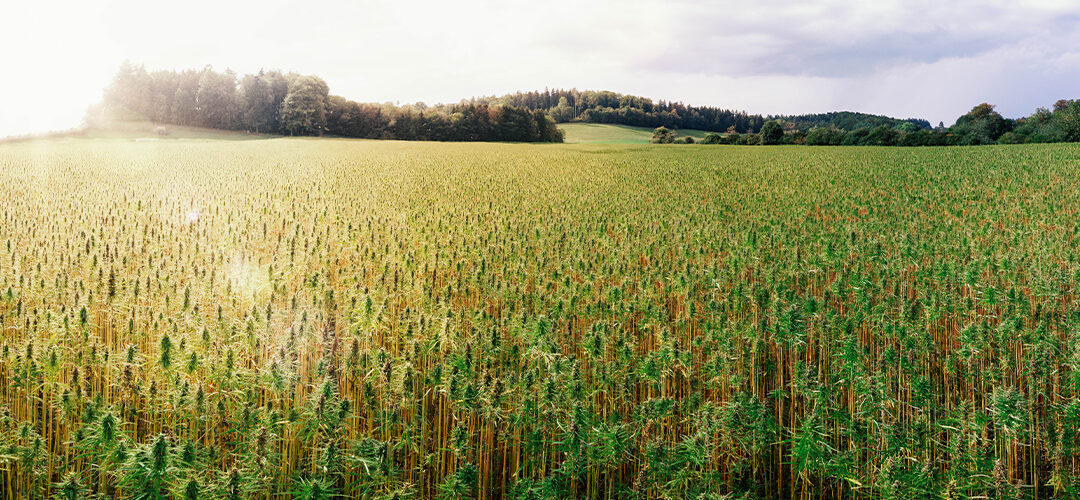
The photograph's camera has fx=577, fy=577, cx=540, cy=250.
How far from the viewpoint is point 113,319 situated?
7.29 metres

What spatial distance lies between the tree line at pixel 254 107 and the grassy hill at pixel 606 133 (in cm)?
3303

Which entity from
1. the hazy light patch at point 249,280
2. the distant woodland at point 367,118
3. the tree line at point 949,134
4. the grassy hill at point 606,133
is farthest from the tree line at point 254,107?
the hazy light patch at point 249,280

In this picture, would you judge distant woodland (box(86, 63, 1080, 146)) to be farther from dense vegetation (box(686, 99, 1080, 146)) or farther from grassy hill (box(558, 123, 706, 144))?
grassy hill (box(558, 123, 706, 144))

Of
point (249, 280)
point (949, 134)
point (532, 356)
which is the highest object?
point (949, 134)

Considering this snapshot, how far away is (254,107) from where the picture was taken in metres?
93.6

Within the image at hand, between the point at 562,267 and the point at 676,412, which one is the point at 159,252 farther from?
the point at 676,412

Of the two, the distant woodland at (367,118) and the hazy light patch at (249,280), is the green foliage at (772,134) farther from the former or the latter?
the hazy light patch at (249,280)

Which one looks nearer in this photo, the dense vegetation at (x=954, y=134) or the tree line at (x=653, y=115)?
the dense vegetation at (x=954, y=134)

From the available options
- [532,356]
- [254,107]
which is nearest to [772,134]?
[254,107]

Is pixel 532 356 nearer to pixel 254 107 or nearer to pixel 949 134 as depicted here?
pixel 949 134

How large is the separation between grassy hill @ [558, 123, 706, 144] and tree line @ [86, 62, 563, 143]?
1300 inches

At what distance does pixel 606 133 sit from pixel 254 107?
70.3 m

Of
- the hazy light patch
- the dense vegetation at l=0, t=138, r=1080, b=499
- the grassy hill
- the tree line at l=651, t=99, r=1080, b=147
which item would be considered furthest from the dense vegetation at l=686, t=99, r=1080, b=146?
the hazy light patch

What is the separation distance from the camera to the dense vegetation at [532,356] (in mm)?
4387
